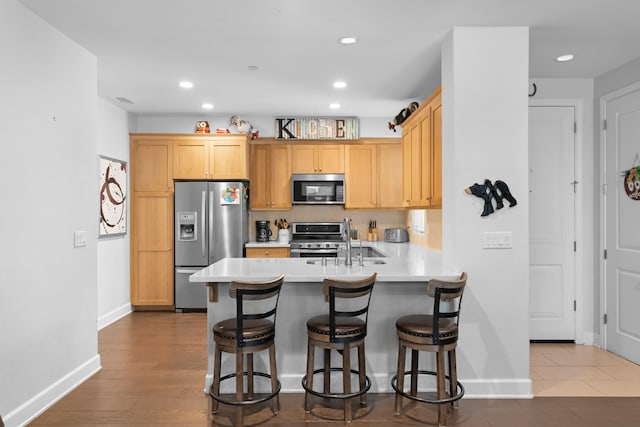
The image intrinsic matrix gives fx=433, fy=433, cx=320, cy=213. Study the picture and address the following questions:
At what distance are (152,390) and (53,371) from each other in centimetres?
68

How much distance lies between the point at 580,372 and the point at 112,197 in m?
5.14

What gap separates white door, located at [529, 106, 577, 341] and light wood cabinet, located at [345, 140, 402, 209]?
203 centimetres

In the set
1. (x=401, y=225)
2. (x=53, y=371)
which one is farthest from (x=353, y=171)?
(x=53, y=371)

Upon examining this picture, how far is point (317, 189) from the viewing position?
592 centimetres

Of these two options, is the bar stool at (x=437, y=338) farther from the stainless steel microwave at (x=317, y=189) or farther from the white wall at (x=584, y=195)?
the stainless steel microwave at (x=317, y=189)

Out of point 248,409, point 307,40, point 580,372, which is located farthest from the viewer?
point 580,372

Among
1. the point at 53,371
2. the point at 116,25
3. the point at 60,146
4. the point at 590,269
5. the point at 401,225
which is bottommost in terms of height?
the point at 53,371

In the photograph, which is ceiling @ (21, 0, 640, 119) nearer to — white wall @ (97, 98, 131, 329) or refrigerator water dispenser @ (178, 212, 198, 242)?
white wall @ (97, 98, 131, 329)

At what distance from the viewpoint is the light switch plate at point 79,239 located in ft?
10.8

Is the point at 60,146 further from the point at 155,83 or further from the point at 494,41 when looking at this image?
the point at 494,41

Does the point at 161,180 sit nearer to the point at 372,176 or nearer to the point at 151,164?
the point at 151,164

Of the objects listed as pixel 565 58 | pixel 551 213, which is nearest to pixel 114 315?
pixel 551 213

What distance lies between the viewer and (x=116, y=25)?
302 cm

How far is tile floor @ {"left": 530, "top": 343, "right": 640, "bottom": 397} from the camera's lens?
10.4ft
